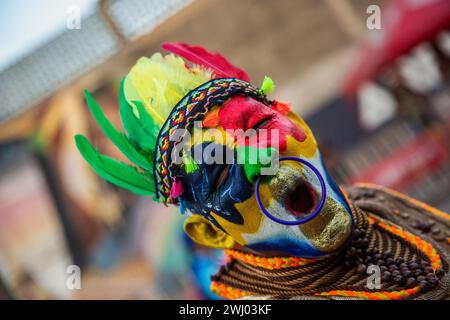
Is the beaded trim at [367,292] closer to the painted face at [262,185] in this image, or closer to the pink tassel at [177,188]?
the painted face at [262,185]

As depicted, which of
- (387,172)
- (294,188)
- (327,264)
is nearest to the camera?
(294,188)

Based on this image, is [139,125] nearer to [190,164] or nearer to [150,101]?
[150,101]

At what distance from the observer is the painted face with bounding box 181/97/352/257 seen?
169 centimetres

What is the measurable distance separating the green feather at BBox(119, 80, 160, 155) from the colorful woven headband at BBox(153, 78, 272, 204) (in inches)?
4.2

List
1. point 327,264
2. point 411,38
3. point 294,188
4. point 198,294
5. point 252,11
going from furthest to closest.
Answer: point 252,11 < point 411,38 < point 198,294 < point 327,264 < point 294,188

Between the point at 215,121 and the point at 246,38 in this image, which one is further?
the point at 246,38

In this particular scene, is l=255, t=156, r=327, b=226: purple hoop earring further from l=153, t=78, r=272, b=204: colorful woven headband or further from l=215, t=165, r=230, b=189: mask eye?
l=153, t=78, r=272, b=204: colorful woven headband

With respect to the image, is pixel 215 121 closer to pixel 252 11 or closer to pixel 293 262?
pixel 293 262

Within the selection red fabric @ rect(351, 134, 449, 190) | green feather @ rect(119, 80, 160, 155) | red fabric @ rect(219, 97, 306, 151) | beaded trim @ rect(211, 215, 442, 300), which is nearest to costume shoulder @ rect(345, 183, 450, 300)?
beaded trim @ rect(211, 215, 442, 300)

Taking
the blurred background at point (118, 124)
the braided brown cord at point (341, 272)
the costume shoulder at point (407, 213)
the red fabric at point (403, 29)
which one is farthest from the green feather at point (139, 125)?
the red fabric at point (403, 29)

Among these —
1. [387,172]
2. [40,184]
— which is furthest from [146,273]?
[387,172]
